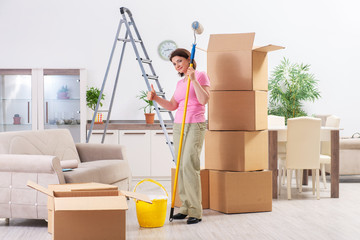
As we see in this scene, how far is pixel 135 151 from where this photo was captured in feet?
22.1

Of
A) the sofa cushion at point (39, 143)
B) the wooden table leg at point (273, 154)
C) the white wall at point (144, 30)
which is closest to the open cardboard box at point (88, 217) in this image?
the sofa cushion at point (39, 143)

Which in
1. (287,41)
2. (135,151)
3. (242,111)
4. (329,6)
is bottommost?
(135,151)

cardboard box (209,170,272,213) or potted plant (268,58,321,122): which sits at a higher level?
potted plant (268,58,321,122)

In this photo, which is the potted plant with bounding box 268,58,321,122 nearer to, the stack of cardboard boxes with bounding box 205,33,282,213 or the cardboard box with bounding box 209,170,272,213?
the stack of cardboard boxes with bounding box 205,33,282,213

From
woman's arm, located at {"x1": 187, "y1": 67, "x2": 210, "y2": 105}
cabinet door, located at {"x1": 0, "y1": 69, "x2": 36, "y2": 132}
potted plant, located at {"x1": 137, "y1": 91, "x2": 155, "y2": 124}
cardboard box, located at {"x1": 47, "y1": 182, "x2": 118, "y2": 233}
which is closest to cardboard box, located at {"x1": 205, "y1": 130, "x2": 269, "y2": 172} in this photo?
woman's arm, located at {"x1": 187, "y1": 67, "x2": 210, "y2": 105}

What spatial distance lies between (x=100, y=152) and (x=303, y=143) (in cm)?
212

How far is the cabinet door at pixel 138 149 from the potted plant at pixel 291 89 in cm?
213

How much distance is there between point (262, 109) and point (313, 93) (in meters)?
3.39

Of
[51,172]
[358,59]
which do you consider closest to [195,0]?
[358,59]

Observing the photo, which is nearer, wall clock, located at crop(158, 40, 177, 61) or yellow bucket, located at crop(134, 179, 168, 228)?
yellow bucket, located at crop(134, 179, 168, 228)

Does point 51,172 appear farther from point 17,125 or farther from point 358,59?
point 358,59

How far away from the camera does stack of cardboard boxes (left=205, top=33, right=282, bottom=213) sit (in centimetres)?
425

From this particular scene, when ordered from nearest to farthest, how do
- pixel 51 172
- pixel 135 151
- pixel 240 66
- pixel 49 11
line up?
pixel 51 172
pixel 240 66
pixel 135 151
pixel 49 11

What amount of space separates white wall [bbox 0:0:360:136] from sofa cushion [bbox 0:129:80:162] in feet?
8.12
